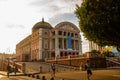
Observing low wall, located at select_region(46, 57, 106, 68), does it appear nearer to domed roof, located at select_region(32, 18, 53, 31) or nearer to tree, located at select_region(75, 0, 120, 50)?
tree, located at select_region(75, 0, 120, 50)

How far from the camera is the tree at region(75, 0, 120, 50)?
83.7 feet

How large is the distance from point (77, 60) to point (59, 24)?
101ft

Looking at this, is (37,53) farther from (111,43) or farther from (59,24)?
(111,43)

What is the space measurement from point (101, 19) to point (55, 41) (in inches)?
2384

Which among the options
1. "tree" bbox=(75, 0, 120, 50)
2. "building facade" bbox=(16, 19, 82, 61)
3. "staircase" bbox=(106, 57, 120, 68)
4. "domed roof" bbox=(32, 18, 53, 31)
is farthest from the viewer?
"domed roof" bbox=(32, 18, 53, 31)

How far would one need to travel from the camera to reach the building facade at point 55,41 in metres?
85.8

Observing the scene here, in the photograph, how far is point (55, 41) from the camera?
86.4m

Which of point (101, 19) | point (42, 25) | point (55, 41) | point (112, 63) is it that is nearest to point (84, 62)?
point (112, 63)

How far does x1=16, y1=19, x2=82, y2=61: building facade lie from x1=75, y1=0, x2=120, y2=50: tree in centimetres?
5548

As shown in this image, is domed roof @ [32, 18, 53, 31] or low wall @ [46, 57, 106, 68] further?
domed roof @ [32, 18, 53, 31]

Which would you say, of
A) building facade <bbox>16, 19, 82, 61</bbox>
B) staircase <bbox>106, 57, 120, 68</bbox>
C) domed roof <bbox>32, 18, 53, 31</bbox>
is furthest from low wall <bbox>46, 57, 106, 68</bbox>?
domed roof <bbox>32, 18, 53, 31</bbox>

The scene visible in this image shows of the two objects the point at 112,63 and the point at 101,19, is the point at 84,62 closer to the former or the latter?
the point at 112,63

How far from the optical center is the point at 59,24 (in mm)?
87062

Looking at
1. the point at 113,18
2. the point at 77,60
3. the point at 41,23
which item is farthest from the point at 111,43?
the point at 41,23
